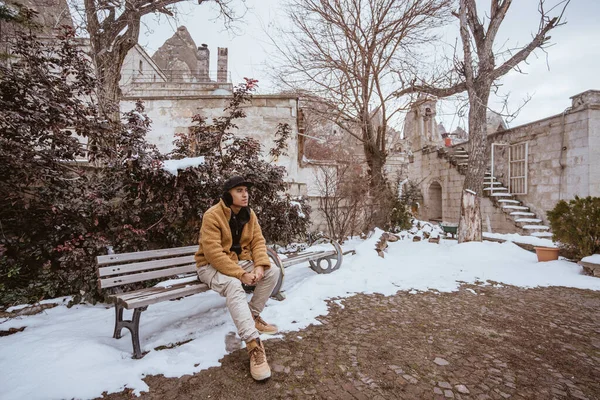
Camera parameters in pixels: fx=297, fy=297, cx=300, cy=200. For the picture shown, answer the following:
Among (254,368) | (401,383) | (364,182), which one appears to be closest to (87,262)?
(254,368)

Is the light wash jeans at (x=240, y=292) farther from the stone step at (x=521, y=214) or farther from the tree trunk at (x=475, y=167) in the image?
the stone step at (x=521, y=214)

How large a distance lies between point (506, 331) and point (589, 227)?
3800mm

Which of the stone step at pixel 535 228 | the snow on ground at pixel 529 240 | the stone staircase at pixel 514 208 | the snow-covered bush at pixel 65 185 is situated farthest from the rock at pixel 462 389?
the stone step at pixel 535 228

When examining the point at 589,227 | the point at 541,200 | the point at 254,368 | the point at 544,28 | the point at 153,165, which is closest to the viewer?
the point at 254,368

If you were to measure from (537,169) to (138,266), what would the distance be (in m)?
12.5

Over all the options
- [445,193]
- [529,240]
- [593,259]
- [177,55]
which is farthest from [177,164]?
[177,55]

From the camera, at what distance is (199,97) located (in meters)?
10.6

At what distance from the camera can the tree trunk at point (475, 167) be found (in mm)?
7664

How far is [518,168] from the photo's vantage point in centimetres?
1124

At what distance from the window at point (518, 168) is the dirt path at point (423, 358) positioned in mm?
8518

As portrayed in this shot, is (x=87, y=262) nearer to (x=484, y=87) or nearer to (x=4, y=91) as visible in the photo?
(x=4, y=91)

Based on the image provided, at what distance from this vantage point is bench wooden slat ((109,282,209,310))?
2.35 metres

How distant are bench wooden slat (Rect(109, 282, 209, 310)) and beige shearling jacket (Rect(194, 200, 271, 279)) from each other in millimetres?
224

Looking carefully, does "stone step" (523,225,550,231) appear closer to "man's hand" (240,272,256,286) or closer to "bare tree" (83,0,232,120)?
"man's hand" (240,272,256,286)
